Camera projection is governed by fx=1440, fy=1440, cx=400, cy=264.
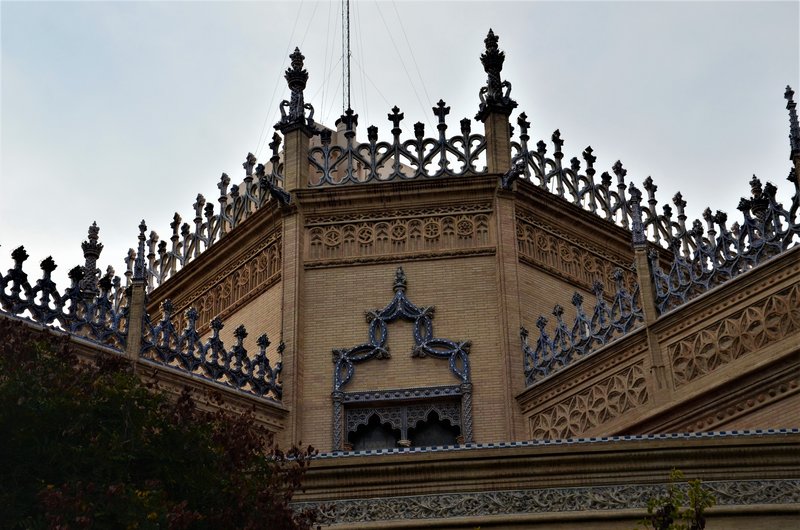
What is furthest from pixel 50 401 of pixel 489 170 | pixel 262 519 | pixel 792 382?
pixel 489 170

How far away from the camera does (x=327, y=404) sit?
731 inches

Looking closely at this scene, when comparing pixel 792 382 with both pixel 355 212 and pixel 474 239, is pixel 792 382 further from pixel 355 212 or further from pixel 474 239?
pixel 355 212

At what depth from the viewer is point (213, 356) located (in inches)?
709

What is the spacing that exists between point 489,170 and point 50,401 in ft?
36.2

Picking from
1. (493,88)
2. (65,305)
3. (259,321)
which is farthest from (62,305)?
(493,88)

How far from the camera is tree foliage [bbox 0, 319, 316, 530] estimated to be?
375 inches

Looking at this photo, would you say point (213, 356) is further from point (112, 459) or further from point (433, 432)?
point (112, 459)

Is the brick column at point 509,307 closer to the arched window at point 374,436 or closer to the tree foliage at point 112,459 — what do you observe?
the arched window at point 374,436

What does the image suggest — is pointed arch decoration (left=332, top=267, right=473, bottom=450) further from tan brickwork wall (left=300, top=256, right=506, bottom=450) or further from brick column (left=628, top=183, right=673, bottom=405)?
brick column (left=628, top=183, right=673, bottom=405)

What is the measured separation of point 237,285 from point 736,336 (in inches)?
307

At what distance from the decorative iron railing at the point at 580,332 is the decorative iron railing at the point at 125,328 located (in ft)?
10.8

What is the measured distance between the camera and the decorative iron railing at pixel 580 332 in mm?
17016

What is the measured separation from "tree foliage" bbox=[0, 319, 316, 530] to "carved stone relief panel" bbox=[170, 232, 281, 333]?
9.03 m

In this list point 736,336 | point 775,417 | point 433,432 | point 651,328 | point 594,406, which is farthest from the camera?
point 433,432
